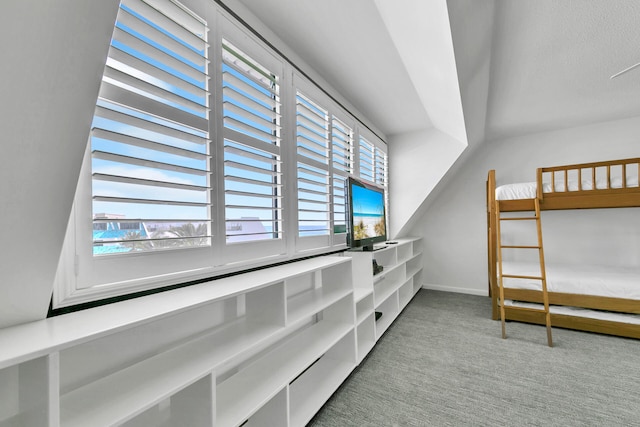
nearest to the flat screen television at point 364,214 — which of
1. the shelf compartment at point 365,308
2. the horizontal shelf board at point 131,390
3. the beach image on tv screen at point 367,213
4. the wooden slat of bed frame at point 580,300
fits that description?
the beach image on tv screen at point 367,213

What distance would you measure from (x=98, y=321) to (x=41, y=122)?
1.87 feet

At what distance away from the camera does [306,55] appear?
205 cm

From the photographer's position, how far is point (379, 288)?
2.97m

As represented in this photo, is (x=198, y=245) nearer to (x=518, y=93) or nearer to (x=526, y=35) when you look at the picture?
(x=526, y=35)

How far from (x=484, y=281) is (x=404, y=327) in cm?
194

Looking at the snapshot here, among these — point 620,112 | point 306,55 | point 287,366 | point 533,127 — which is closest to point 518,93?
point 533,127

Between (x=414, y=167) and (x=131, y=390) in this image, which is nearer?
(x=131, y=390)

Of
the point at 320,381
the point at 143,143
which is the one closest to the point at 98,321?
the point at 143,143

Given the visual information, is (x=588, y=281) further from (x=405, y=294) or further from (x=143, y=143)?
(x=143, y=143)

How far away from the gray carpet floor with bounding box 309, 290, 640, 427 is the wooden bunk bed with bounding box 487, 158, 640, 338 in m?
0.11

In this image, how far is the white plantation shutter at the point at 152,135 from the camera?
100 cm

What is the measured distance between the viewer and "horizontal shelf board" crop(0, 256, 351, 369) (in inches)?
25.2

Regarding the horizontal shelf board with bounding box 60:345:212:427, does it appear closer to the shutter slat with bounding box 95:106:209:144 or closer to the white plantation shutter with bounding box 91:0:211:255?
the white plantation shutter with bounding box 91:0:211:255

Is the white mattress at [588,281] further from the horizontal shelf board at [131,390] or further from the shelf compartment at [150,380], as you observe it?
the horizontal shelf board at [131,390]
